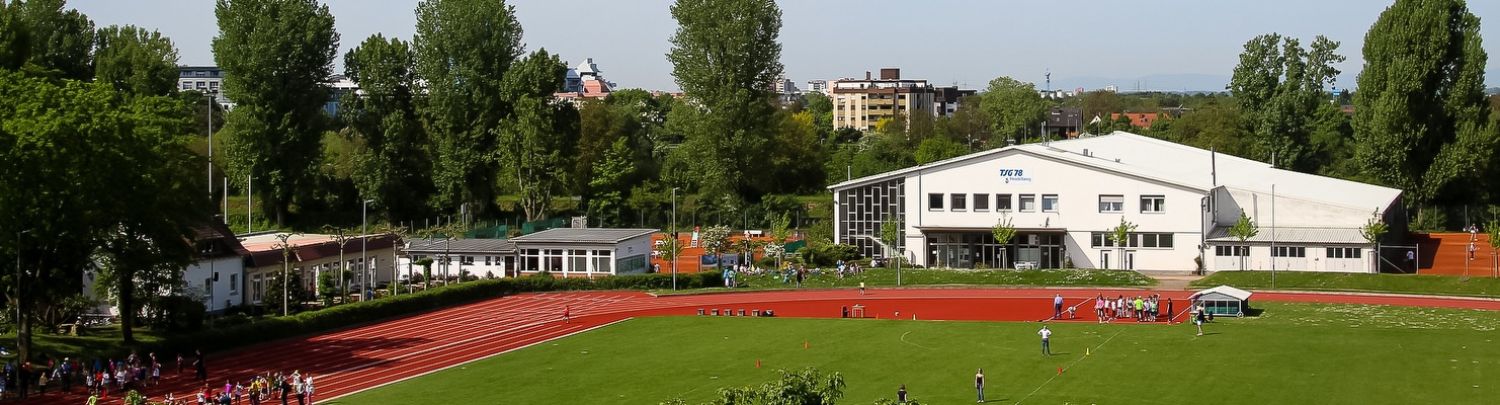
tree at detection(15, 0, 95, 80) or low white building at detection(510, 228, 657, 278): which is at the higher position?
tree at detection(15, 0, 95, 80)

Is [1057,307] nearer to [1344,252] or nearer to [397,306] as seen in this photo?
[1344,252]

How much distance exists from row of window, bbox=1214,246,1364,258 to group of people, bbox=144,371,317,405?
4708 centimetres

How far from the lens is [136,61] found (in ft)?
298

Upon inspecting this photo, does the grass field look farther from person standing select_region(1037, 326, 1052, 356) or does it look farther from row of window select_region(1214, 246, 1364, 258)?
row of window select_region(1214, 246, 1364, 258)

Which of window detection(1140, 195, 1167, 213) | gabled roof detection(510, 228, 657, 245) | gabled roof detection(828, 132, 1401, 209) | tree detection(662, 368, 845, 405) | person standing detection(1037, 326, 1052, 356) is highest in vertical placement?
gabled roof detection(828, 132, 1401, 209)

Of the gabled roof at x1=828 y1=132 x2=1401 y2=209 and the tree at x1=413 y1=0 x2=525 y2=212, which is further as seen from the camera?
the tree at x1=413 y1=0 x2=525 y2=212

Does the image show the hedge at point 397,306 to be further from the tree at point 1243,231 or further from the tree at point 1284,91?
the tree at point 1284,91

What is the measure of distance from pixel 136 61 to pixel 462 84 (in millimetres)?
19692

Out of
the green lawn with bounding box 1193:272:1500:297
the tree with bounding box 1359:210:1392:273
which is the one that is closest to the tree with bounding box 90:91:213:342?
the green lawn with bounding box 1193:272:1500:297

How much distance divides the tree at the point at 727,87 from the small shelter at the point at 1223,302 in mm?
43537

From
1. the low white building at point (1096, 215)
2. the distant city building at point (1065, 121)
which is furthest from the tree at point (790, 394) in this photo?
the distant city building at point (1065, 121)

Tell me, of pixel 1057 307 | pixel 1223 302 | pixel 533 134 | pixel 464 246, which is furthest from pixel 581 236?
pixel 1223 302

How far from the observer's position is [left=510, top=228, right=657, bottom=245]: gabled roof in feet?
258

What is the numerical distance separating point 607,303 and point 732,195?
3012 cm
